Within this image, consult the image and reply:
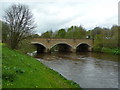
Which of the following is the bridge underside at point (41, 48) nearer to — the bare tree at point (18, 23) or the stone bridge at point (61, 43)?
the stone bridge at point (61, 43)

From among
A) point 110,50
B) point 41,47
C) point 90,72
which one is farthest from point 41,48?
point 90,72

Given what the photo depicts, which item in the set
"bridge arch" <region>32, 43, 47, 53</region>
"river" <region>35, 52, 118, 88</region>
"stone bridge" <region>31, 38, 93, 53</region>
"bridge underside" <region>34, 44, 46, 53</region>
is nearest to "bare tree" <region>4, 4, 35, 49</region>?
"river" <region>35, 52, 118, 88</region>

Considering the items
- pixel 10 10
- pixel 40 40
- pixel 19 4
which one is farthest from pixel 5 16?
pixel 40 40

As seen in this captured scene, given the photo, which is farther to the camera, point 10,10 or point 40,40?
point 40,40

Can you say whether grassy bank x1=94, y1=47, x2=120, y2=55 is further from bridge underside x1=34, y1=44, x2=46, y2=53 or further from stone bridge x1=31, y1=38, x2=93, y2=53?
bridge underside x1=34, y1=44, x2=46, y2=53

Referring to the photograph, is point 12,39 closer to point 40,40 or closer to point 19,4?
point 19,4

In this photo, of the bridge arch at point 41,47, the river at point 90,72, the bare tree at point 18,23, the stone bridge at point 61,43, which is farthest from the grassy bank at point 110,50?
the bare tree at point 18,23

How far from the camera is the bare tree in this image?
1088 inches

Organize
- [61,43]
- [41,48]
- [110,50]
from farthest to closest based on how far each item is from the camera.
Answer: [41,48]
[61,43]
[110,50]

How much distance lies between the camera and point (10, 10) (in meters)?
30.1

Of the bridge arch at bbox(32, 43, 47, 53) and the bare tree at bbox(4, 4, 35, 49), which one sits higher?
the bare tree at bbox(4, 4, 35, 49)

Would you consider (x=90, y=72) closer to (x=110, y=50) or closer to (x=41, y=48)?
(x=110, y=50)

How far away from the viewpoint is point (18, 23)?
28.9 metres

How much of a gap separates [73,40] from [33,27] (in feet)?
105
